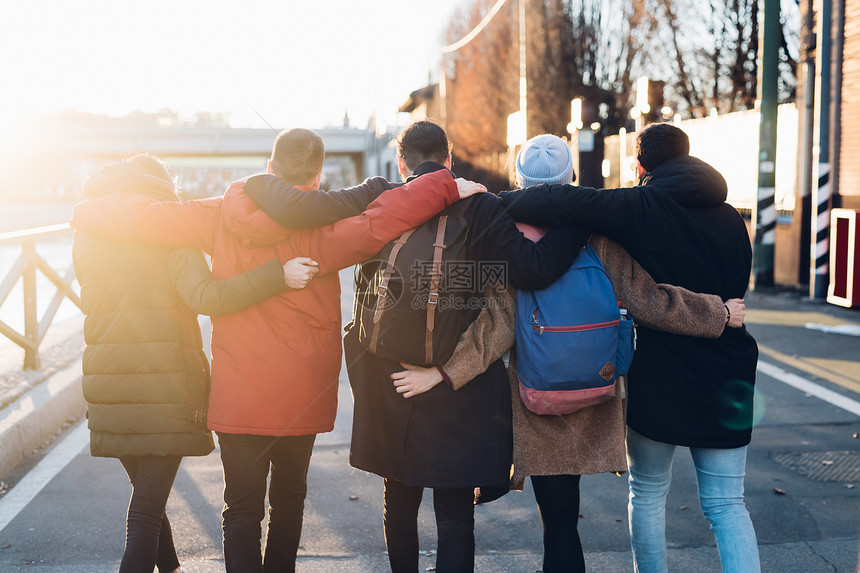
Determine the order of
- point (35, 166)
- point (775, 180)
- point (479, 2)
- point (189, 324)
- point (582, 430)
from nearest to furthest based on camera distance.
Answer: point (582, 430)
point (189, 324)
point (775, 180)
point (479, 2)
point (35, 166)

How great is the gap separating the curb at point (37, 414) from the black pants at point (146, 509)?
2244 millimetres

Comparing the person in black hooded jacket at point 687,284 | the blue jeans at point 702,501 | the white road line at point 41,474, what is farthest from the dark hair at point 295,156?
the white road line at point 41,474

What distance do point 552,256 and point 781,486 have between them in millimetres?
2737

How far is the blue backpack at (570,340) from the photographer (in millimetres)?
2590

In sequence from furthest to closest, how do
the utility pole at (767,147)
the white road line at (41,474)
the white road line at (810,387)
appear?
the utility pole at (767,147), the white road line at (810,387), the white road line at (41,474)

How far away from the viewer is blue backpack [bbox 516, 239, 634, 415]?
2590 mm

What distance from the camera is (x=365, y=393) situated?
109 inches

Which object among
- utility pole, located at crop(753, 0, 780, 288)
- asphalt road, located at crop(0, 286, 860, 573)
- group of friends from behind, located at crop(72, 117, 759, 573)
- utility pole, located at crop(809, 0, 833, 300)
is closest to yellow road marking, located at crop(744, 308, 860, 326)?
utility pole, located at crop(809, 0, 833, 300)

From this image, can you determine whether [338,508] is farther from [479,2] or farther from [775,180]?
[479,2]

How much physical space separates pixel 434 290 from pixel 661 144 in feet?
3.11

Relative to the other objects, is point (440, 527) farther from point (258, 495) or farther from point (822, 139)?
point (822, 139)

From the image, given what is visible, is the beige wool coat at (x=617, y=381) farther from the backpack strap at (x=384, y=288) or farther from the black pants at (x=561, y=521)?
the backpack strap at (x=384, y=288)

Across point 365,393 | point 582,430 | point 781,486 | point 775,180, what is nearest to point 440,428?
point 365,393

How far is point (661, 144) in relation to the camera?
9.10 ft
